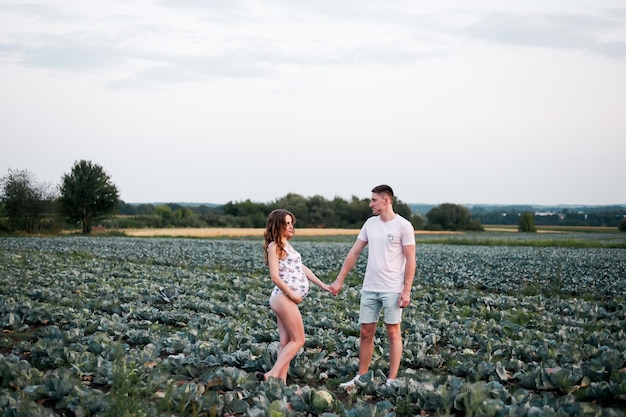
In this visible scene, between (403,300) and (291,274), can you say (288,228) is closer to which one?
(291,274)

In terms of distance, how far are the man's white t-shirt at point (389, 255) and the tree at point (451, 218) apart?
89315 mm

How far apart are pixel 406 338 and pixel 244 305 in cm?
446

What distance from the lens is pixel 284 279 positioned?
6750 mm

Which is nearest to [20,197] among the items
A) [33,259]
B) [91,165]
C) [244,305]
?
[91,165]

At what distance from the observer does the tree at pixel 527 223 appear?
293ft

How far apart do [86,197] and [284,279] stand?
70.8m

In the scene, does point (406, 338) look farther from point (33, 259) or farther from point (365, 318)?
point (33, 259)

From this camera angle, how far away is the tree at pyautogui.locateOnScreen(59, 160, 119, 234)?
7175cm

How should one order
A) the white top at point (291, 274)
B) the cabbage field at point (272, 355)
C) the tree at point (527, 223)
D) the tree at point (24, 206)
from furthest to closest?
the tree at point (527, 223)
the tree at point (24, 206)
the white top at point (291, 274)
the cabbage field at point (272, 355)

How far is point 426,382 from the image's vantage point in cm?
641

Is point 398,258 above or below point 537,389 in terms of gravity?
above

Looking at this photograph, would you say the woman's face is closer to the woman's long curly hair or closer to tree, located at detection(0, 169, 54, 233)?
the woman's long curly hair

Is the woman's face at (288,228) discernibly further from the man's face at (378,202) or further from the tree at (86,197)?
the tree at (86,197)

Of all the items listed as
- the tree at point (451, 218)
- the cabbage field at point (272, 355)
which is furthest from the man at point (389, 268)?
the tree at point (451, 218)
